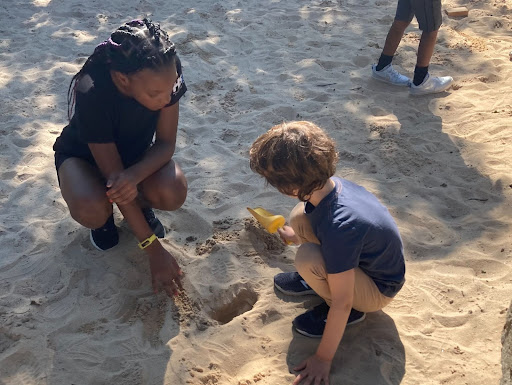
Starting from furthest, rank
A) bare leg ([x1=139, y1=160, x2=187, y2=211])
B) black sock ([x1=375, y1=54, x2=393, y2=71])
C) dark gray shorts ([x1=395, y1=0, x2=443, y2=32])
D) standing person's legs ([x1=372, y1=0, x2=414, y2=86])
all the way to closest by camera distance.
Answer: black sock ([x1=375, y1=54, x2=393, y2=71]), standing person's legs ([x1=372, y1=0, x2=414, y2=86]), dark gray shorts ([x1=395, y1=0, x2=443, y2=32]), bare leg ([x1=139, y1=160, x2=187, y2=211])

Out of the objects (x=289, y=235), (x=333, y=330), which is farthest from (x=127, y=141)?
(x=333, y=330)

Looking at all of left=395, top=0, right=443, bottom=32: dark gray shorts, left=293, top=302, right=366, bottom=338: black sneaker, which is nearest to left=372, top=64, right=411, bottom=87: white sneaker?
left=395, top=0, right=443, bottom=32: dark gray shorts

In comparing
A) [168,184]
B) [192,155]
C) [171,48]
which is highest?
[171,48]

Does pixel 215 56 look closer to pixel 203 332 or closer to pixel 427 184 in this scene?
pixel 427 184

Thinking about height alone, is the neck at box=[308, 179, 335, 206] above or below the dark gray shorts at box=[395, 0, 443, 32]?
above

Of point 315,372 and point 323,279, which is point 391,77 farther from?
point 315,372

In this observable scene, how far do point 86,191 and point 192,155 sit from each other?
122 cm

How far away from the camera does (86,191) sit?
2.64 m

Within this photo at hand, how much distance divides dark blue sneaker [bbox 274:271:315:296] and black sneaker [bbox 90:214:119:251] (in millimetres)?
922

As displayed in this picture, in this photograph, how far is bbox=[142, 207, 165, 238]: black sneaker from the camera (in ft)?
9.82

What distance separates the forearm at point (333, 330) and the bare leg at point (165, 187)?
3.49ft

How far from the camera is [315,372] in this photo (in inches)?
85.7

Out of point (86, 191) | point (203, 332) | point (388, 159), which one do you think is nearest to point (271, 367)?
point (203, 332)

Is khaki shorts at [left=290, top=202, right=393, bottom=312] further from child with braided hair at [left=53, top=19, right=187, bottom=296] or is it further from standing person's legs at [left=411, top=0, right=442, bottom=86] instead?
standing person's legs at [left=411, top=0, right=442, bottom=86]
